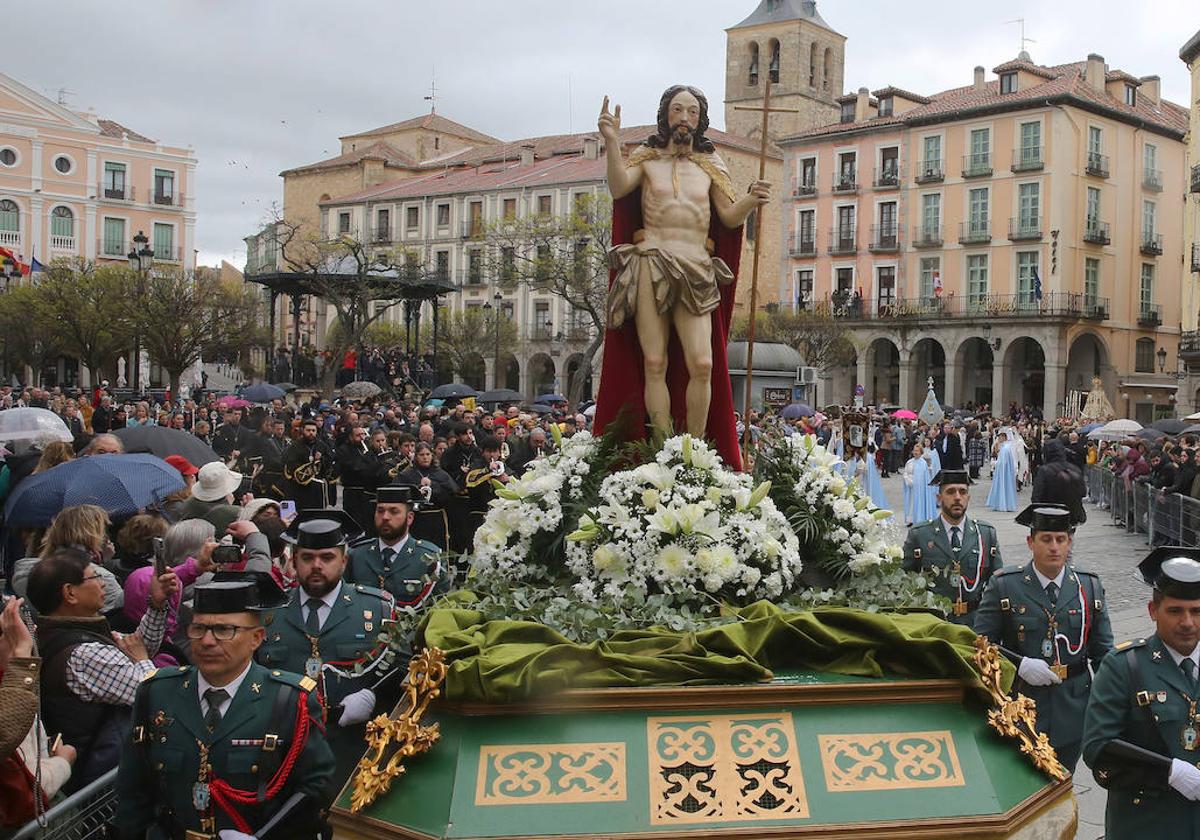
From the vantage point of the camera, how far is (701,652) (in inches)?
178

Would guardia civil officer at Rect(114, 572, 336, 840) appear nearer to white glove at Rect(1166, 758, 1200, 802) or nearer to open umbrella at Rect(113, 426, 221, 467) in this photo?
white glove at Rect(1166, 758, 1200, 802)

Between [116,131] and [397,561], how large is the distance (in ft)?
228

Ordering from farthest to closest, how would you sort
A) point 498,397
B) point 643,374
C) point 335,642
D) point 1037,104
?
1. point 1037,104
2. point 498,397
3. point 643,374
4. point 335,642

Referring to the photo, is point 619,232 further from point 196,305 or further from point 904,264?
point 904,264

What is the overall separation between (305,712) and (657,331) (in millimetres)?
3115

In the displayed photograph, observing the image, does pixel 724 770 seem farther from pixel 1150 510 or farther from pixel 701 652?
pixel 1150 510

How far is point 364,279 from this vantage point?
33.0 m

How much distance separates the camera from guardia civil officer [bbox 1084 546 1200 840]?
4.33 m

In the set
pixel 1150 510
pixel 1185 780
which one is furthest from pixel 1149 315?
pixel 1185 780

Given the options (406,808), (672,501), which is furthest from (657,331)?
(406,808)

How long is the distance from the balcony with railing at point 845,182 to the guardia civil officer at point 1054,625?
5226 centimetres

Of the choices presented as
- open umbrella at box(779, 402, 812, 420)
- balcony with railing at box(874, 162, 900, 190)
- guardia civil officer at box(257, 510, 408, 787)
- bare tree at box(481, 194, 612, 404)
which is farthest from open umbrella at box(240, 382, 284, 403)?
balcony with railing at box(874, 162, 900, 190)

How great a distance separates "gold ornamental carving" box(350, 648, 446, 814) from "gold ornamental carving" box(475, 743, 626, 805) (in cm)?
25

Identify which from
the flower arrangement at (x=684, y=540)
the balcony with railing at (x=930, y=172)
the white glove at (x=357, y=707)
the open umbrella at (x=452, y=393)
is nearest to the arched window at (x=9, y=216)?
the open umbrella at (x=452, y=393)
